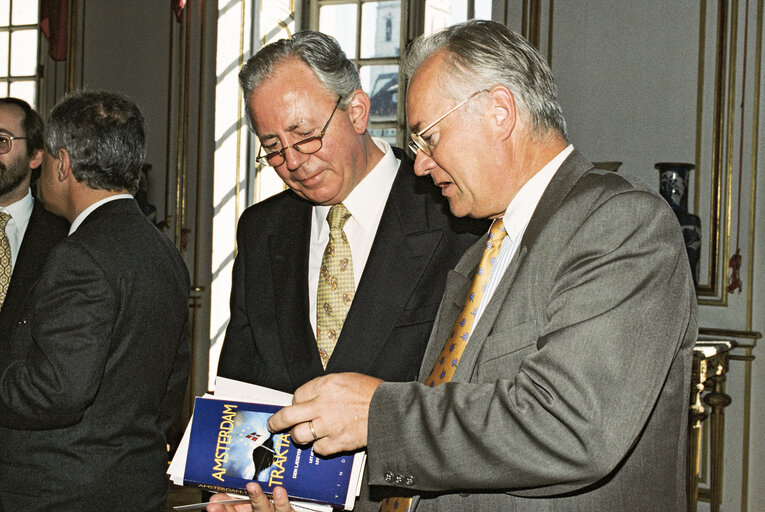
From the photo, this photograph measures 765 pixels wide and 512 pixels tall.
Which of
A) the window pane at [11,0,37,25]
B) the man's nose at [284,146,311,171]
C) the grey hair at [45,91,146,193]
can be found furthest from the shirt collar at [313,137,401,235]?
the window pane at [11,0,37,25]

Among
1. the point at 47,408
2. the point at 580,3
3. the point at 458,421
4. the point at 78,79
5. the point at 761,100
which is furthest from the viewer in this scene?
the point at 78,79

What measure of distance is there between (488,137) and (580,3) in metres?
3.59

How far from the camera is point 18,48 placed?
664cm

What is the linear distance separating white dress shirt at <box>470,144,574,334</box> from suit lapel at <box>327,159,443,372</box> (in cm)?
38

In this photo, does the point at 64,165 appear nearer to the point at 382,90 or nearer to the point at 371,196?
the point at 371,196

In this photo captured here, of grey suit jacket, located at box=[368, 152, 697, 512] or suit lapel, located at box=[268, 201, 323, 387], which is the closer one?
grey suit jacket, located at box=[368, 152, 697, 512]

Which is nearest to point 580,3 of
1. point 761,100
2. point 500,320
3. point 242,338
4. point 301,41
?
point 761,100

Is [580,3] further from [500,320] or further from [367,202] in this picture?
[500,320]

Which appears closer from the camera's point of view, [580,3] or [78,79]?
[580,3]

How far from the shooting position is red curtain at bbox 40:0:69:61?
622cm

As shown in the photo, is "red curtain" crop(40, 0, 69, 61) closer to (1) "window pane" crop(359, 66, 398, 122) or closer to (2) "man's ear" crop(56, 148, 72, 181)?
(1) "window pane" crop(359, 66, 398, 122)

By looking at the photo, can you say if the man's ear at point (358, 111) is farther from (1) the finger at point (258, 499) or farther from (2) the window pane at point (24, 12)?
(2) the window pane at point (24, 12)

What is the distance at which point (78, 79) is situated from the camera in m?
6.27

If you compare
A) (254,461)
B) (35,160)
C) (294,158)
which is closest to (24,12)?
(35,160)
